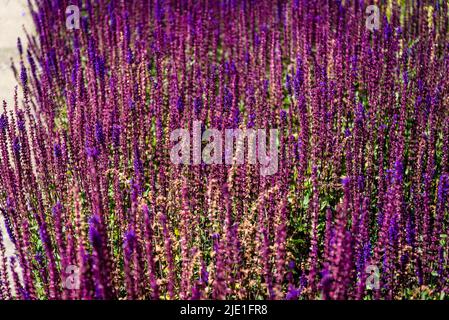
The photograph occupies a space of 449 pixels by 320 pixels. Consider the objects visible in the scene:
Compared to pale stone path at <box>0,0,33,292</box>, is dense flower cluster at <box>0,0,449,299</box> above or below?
below

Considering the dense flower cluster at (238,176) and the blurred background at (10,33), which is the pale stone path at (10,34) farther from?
the dense flower cluster at (238,176)

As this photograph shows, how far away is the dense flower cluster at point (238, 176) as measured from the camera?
304 centimetres

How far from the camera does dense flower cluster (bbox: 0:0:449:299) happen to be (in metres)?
3.04

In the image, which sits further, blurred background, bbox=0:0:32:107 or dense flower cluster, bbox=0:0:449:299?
blurred background, bbox=0:0:32:107

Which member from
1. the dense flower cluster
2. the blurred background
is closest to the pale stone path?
the blurred background

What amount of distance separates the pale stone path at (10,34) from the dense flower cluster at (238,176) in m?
0.34

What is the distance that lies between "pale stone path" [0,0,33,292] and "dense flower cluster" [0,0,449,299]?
34cm

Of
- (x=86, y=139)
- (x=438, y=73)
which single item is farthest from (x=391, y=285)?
(x=438, y=73)

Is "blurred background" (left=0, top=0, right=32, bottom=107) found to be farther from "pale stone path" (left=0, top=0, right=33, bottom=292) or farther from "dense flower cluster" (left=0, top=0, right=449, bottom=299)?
"dense flower cluster" (left=0, top=0, right=449, bottom=299)

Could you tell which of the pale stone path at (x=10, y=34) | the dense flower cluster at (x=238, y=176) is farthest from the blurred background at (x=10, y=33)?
the dense flower cluster at (x=238, y=176)

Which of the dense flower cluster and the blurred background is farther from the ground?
the blurred background

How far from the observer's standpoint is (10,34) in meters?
8.44

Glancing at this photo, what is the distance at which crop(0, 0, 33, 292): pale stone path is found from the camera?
23.1ft

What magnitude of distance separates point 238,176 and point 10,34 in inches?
230
